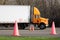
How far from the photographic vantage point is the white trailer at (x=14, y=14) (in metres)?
35.1

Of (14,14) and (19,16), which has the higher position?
(14,14)

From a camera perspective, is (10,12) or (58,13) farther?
(58,13)

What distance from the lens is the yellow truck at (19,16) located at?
35094 mm

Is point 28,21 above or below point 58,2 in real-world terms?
below

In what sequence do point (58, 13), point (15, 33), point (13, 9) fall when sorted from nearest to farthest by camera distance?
point (15, 33) < point (13, 9) < point (58, 13)

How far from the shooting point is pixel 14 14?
3525cm

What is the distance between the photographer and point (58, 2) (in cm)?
5219

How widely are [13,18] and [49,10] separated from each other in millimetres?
14845

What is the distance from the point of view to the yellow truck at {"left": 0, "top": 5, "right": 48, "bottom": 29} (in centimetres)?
3509

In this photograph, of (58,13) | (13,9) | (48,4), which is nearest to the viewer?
(13,9)

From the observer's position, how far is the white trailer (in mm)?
35094

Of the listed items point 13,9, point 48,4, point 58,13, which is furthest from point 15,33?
point 48,4

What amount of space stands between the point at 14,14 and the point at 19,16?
2.31 ft

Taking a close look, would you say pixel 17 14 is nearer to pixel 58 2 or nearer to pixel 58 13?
pixel 58 13
